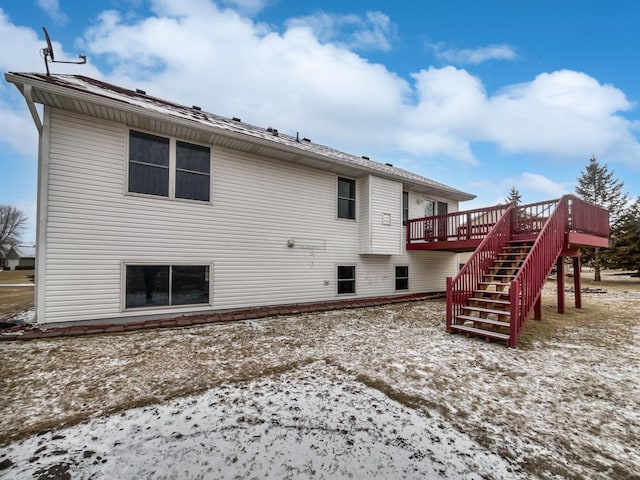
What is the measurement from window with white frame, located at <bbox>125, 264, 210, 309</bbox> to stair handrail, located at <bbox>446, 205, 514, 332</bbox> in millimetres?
5936

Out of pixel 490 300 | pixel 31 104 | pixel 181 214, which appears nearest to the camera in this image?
pixel 31 104

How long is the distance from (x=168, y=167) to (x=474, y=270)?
780 centimetres

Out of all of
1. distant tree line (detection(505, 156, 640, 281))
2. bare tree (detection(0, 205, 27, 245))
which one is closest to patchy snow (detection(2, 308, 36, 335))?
distant tree line (detection(505, 156, 640, 281))

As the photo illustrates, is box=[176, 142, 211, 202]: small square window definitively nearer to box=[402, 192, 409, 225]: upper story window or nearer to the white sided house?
the white sided house

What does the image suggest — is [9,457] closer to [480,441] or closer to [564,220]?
[480,441]

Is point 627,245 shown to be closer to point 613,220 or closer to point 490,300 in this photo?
point 613,220

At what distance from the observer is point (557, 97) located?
16.9 meters

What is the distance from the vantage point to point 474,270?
662 centimetres

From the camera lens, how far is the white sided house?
5.66 m

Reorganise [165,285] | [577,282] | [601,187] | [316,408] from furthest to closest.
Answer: [601,187]
[577,282]
[165,285]
[316,408]

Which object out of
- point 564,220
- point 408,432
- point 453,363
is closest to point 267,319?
point 453,363

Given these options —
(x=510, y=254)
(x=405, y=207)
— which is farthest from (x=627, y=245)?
(x=510, y=254)

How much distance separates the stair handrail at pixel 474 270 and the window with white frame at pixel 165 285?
594cm

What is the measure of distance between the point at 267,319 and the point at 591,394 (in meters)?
5.95
